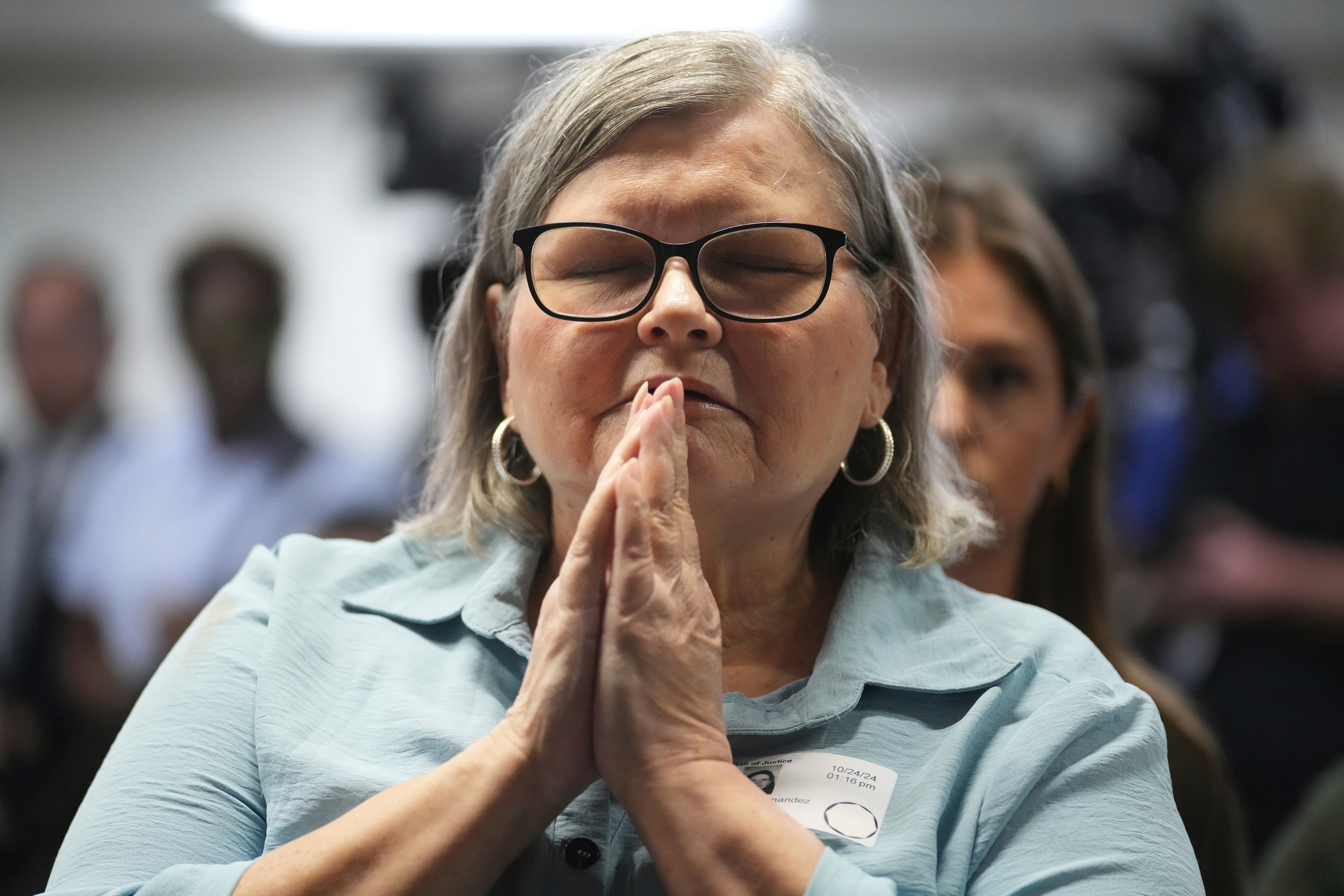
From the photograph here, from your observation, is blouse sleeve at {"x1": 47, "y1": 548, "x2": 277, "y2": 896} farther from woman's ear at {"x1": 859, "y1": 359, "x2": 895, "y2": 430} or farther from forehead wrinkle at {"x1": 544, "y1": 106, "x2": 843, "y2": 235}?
woman's ear at {"x1": 859, "y1": 359, "x2": 895, "y2": 430}

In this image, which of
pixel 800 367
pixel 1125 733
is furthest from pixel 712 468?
pixel 1125 733

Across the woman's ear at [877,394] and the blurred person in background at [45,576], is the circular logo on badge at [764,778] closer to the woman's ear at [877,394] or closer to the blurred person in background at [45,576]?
the woman's ear at [877,394]

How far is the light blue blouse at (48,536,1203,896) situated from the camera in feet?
3.53

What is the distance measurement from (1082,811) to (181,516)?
3151 millimetres

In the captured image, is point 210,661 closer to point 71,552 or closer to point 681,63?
point 681,63

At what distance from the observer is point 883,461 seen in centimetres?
150

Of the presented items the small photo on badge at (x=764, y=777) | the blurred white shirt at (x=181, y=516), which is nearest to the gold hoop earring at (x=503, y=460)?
the small photo on badge at (x=764, y=777)

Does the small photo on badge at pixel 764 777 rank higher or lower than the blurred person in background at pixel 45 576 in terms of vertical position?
higher

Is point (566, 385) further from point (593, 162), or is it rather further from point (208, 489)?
point (208, 489)

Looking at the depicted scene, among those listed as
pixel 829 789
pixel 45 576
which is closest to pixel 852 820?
pixel 829 789

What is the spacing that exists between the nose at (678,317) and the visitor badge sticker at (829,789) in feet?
1.35

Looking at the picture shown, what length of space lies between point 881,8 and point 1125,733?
3.17m

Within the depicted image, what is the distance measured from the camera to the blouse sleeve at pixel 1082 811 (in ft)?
3.44

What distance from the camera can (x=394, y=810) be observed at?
3.37 feet
